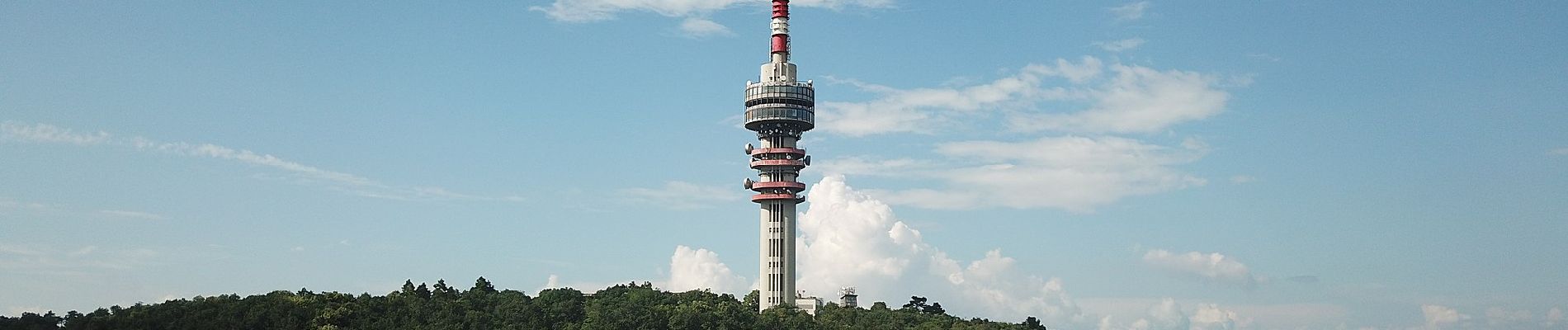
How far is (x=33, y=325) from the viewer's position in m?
150

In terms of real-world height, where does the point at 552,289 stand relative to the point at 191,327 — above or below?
above

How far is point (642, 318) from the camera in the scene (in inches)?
6511

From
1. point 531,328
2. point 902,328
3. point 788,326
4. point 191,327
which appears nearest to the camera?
point 191,327

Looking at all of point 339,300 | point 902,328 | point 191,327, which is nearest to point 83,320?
point 191,327

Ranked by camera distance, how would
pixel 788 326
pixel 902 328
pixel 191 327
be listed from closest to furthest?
1. pixel 191 327
2. pixel 788 326
3. pixel 902 328

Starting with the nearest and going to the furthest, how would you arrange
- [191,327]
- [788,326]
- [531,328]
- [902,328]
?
[191,327] < [531,328] < [788,326] < [902,328]

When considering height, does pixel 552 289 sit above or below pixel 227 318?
above

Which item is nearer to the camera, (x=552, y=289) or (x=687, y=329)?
(x=687, y=329)

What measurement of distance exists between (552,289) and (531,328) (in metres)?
38.0

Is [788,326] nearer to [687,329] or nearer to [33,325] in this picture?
[687,329]

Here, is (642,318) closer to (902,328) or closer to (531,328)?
(531,328)

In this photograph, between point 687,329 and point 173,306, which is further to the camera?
point 687,329

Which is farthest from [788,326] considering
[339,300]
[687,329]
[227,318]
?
[227,318]

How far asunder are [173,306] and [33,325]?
12.9 meters
